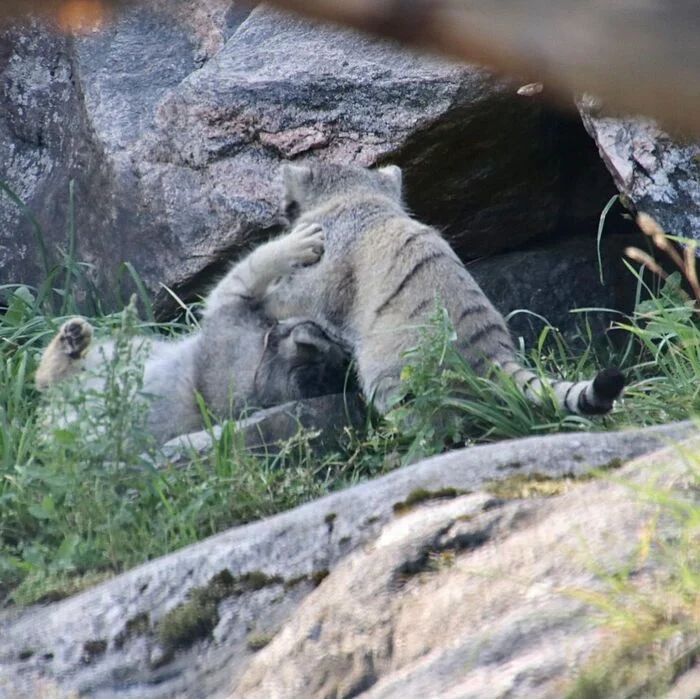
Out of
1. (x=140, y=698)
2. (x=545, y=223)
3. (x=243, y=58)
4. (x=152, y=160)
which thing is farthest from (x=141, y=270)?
(x=140, y=698)

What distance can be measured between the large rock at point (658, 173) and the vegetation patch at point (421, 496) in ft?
8.92

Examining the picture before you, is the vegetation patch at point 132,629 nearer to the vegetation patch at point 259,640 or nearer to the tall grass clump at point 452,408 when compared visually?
the vegetation patch at point 259,640

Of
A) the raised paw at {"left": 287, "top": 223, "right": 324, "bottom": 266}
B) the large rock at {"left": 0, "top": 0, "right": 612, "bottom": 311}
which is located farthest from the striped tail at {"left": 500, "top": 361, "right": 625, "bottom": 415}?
the large rock at {"left": 0, "top": 0, "right": 612, "bottom": 311}

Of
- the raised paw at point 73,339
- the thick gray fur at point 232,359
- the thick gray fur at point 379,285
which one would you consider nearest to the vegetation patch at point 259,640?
the thick gray fur at point 379,285

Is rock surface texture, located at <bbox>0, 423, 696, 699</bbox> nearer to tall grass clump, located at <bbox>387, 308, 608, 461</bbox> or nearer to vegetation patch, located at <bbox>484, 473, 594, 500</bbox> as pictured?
vegetation patch, located at <bbox>484, 473, 594, 500</bbox>

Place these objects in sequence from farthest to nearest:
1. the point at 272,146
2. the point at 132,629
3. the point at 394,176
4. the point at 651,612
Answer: the point at 272,146, the point at 394,176, the point at 132,629, the point at 651,612

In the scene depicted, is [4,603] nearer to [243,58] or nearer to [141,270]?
[141,270]

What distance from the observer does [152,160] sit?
7105 millimetres

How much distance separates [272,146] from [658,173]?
7.31 ft

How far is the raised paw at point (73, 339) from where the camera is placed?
545cm

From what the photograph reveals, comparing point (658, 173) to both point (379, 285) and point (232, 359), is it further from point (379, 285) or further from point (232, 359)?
point (232, 359)

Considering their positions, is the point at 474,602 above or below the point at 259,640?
above

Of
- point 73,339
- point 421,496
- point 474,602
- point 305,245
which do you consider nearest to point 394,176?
point 305,245

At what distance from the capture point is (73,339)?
5453 millimetres
